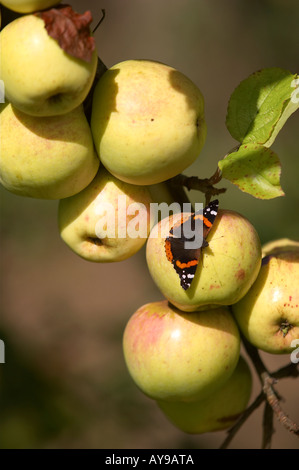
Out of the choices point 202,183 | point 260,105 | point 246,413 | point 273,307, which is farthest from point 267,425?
point 260,105

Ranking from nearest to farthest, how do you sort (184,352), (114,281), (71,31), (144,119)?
(71,31), (144,119), (184,352), (114,281)

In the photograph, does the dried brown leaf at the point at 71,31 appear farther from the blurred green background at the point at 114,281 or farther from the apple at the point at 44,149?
the blurred green background at the point at 114,281

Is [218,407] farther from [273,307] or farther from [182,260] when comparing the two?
[182,260]

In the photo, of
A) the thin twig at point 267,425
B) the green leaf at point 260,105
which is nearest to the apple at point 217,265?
the green leaf at point 260,105

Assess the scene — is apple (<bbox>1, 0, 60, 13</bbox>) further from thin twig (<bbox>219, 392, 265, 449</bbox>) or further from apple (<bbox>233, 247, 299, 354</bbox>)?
thin twig (<bbox>219, 392, 265, 449</bbox>)

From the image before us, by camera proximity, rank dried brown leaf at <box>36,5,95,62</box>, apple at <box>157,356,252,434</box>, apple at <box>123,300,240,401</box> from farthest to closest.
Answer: apple at <box>157,356,252,434</box>
apple at <box>123,300,240,401</box>
dried brown leaf at <box>36,5,95,62</box>

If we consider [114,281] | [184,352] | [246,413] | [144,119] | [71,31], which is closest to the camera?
[71,31]

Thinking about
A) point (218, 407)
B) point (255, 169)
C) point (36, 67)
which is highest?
point (36, 67)

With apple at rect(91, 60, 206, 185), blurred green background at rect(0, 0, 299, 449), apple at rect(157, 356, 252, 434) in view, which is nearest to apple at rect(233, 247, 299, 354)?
apple at rect(157, 356, 252, 434)
